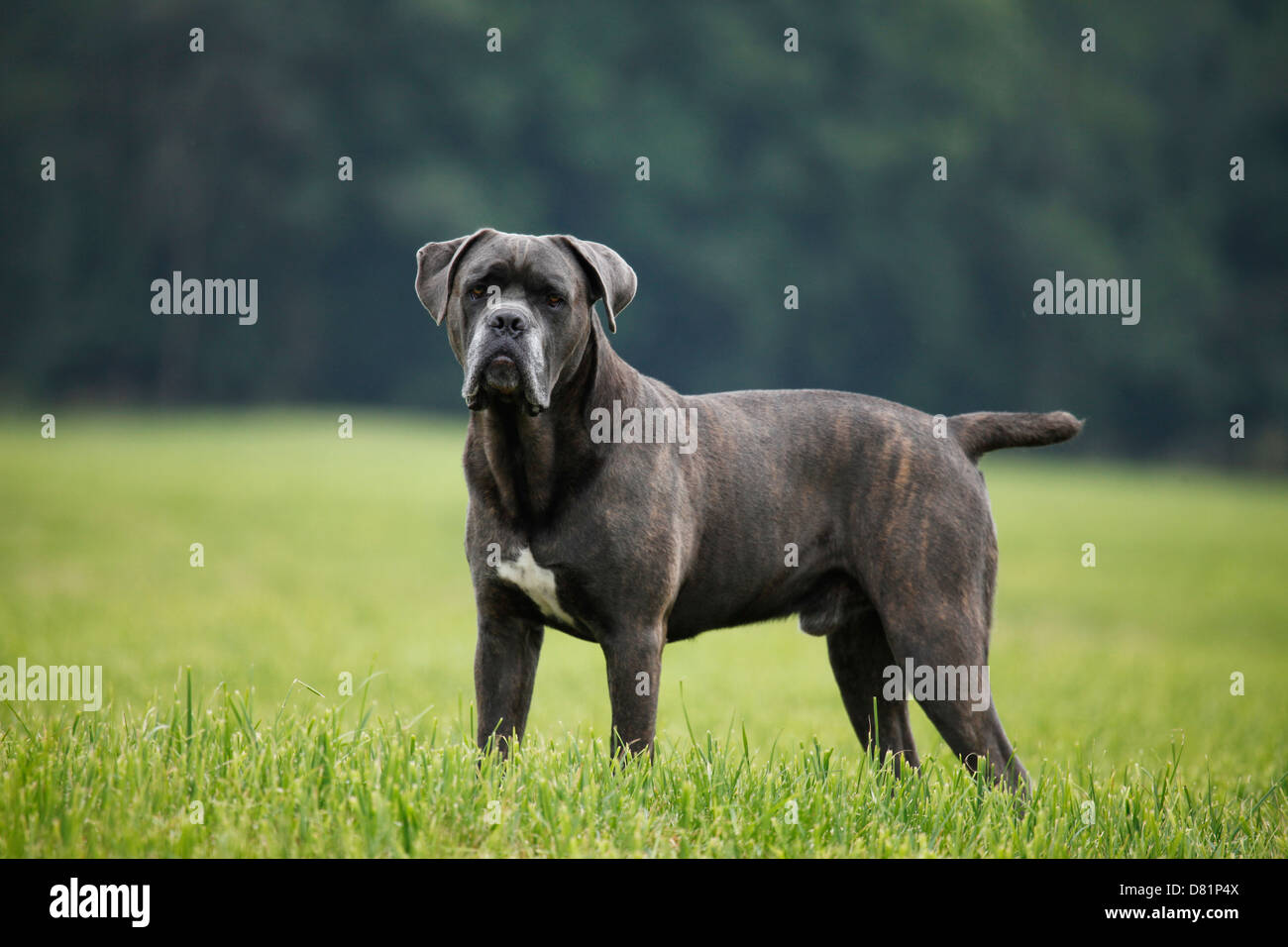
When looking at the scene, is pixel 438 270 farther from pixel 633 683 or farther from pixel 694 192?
pixel 694 192

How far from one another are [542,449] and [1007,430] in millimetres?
2167

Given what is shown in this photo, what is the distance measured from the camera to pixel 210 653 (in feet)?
34.4

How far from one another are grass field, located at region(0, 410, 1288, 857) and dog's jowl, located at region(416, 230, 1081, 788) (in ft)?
1.36

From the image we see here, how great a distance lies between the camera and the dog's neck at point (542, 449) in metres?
4.82

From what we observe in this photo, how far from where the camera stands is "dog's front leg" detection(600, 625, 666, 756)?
4742 mm

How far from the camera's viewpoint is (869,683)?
5898 mm

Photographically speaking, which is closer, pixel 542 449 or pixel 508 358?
pixel 508 358

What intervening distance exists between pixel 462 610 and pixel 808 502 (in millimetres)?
8953

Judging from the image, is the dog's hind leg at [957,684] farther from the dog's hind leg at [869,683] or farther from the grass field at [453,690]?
the dog's hind leg at [869,683]

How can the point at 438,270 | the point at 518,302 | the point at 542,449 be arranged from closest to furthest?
1. the point at 518,302
2. the point at 542,449
3. the point at 438,270

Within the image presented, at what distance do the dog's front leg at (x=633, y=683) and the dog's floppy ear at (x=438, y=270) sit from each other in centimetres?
141

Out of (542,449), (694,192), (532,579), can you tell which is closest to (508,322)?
(542,449)

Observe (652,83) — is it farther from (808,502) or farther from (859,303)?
(808,502)

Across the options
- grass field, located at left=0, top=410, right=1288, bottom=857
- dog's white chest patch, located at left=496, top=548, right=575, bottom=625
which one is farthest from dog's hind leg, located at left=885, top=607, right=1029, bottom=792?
dog's white chest patch, located at left=496, top=548, right=575, bottom=625
